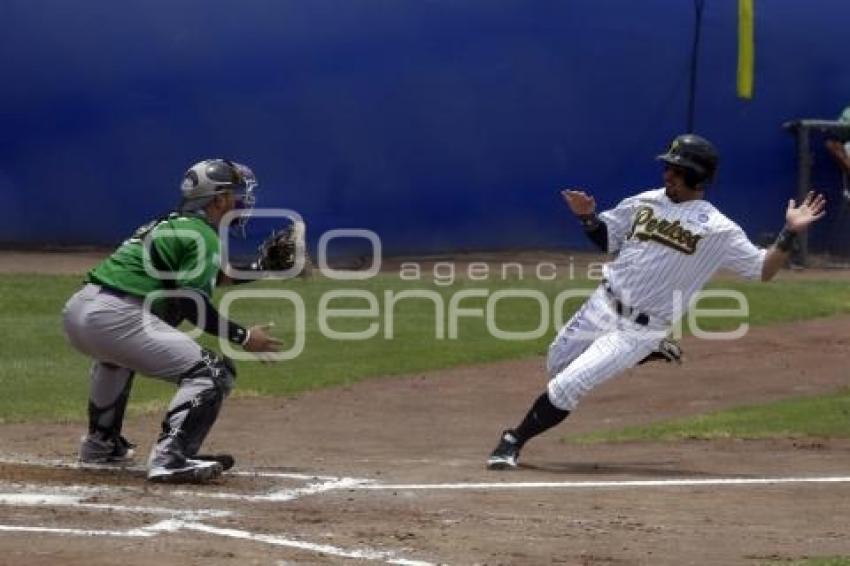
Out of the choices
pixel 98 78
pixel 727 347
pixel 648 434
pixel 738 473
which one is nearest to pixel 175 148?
pixel 98 78

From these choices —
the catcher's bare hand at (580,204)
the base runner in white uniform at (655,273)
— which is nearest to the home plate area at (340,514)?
the base runner in white uniform at (655,273)

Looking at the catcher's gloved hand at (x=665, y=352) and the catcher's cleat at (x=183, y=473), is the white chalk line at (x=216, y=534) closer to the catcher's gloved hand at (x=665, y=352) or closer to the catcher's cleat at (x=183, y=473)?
Result: the catcher's cleat at (x=183, y=473)

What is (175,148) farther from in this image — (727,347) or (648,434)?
(648,434)

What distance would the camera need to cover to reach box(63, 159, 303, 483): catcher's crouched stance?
816 cm

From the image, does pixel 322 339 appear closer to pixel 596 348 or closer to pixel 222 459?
pixel 596 348

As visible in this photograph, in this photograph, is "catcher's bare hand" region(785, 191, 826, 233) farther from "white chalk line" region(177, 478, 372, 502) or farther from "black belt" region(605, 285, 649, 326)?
"white chalk line" region(177, 478, 372, 502)

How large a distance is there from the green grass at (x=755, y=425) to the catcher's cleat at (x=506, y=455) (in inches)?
54.0

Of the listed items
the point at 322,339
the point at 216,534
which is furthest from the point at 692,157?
the point at 322,339

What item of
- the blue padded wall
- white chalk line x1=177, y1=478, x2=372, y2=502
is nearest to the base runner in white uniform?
white chalk line x1=177, y1=478, x2=372, y2=502

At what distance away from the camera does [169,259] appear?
8203 mm

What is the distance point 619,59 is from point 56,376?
34.0ft

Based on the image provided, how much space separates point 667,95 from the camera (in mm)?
21422

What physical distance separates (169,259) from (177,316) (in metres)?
0.38

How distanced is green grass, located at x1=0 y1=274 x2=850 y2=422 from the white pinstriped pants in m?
3.27
